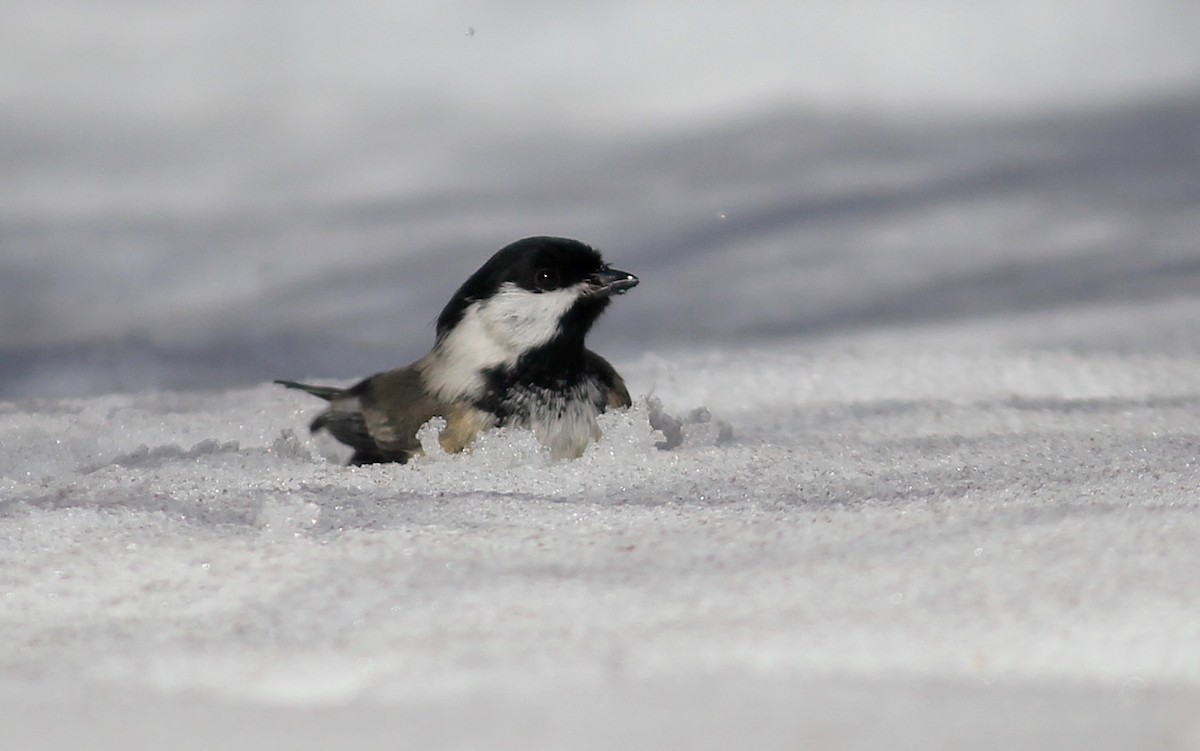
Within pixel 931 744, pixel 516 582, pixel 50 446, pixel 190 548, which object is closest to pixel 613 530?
pixel 516 582

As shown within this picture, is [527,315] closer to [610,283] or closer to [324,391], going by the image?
[610,283]

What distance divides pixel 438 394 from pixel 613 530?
721 mm

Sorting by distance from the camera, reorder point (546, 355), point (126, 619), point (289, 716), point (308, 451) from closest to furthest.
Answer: point (289, 716)
point (126, 619)
point (546, 355)
point (308, 451)

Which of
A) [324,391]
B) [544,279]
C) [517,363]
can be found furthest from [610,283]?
[324,391]

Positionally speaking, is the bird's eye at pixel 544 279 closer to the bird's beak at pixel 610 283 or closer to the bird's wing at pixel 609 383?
the bird's beak at pixel 610 283

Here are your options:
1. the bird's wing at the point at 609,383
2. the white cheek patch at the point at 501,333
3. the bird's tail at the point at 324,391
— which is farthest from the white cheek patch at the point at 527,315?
the bird's tail at the point at 324,391

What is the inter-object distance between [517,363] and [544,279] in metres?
0.17

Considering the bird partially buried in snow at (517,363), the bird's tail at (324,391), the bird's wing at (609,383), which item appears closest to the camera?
the bird partially buried in snow at (517,363)

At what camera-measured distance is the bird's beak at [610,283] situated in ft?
8.74

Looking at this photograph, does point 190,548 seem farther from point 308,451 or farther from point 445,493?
point 308,451

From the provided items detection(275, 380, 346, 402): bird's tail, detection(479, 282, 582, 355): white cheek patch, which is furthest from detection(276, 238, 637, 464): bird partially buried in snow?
detection(275, 380, 346, 402): bird's tail

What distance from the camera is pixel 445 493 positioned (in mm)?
2223

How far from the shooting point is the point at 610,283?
2672 mm

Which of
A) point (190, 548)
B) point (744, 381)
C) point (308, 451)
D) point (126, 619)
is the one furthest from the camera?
point (744, 381)
